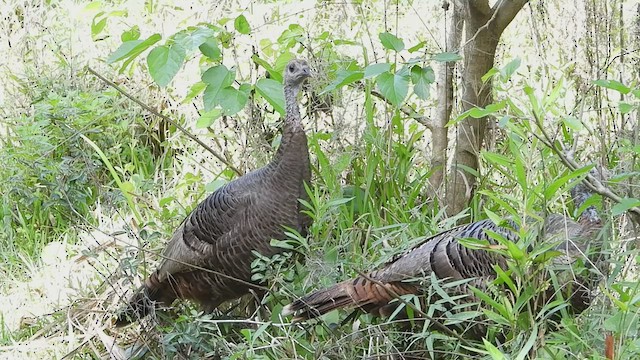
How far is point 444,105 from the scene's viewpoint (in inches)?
184

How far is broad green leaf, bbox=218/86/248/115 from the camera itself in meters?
3.67

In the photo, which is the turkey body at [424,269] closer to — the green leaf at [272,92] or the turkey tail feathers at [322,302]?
the turkey tail feathers at [322,302]

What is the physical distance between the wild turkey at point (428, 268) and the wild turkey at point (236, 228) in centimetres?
49

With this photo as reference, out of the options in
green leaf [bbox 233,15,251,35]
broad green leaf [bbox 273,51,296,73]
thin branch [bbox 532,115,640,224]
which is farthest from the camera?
broad green leaf [bbox 273,51,296,73]

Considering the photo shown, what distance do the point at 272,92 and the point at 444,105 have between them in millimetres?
1092

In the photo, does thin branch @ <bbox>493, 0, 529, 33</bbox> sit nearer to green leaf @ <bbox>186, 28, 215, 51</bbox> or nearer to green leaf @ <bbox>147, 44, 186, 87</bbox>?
green leaf @ <bbox>186, 28, 215, 51</bbox>

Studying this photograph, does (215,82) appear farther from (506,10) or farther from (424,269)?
(506,10)

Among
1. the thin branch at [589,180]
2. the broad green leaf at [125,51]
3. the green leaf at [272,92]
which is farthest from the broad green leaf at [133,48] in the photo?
the thin branch at [589,180]

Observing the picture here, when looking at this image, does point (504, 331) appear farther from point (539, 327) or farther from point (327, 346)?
point (327, 346)

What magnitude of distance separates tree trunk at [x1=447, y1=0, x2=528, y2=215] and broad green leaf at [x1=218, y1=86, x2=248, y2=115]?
1074 mm

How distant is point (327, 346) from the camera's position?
3.60 metres

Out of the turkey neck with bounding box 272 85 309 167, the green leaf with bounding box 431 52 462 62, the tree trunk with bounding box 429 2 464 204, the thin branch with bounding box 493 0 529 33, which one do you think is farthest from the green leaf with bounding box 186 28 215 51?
the tree trunk with bounding box 429 2 464 204

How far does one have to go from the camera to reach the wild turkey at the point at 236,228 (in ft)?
13.5

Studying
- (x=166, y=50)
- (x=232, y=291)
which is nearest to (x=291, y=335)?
(x=232, y=291)
